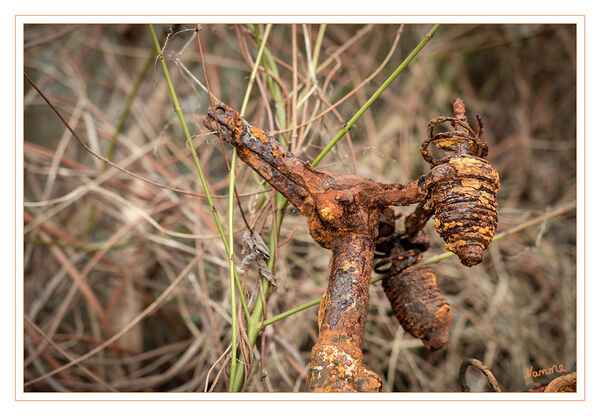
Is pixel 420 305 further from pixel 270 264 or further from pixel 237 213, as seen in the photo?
pixel 237 213

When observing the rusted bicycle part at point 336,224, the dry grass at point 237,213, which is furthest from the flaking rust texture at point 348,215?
the dry grass at point 237,213

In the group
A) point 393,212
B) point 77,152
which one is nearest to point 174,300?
point 77,152

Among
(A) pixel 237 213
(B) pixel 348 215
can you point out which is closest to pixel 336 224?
(B) pixel 348 215

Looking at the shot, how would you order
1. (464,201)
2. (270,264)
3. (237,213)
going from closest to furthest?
(464,201), (270,264), (237,213)

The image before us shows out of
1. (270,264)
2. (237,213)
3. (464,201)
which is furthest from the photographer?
(237,213)

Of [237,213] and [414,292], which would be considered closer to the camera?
[414,292]

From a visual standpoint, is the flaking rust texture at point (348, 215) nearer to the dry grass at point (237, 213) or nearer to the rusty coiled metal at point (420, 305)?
the rusty coiled metal at point (420, 305)

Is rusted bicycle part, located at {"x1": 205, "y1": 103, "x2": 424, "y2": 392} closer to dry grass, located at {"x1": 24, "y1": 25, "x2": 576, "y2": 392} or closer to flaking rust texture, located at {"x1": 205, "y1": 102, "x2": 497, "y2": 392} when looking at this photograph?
flaking rust texture, located at {"x1": 205, "y1": 102, "x2": 497, "y2": 392}

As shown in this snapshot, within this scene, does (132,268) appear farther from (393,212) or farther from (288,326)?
(393,212)
